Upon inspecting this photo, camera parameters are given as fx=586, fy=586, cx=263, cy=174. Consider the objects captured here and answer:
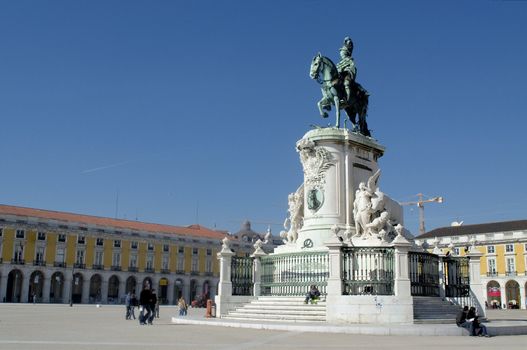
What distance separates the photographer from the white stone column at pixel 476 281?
66.8 feet

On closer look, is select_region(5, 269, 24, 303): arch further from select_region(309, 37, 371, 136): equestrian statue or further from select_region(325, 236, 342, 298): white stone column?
select_region(325, 236, 342, 298): white stone column

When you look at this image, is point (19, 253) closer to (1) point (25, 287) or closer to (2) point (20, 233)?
(2) point (20, 233)

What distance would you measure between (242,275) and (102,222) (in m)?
61.3

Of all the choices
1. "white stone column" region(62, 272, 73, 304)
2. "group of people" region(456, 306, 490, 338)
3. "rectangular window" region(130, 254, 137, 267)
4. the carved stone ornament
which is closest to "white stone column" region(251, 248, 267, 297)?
the carved stone ornament

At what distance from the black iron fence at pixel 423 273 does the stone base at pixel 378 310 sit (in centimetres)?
161

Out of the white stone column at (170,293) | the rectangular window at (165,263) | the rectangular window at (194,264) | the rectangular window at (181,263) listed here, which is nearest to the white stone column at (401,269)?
the white stone column at (170,293)

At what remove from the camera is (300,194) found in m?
23.0

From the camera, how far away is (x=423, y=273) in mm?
18391

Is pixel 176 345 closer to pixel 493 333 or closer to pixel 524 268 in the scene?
pixel 493 333

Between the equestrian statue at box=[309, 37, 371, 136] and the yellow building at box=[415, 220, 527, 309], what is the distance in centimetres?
4986

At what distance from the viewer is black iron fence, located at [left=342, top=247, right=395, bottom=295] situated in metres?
16.7

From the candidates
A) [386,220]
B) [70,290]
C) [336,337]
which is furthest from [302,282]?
[70,290]

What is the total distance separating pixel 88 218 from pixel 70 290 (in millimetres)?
12924

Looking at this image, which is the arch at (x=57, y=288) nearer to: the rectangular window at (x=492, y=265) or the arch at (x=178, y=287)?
the arch at (x=178, y=287)
